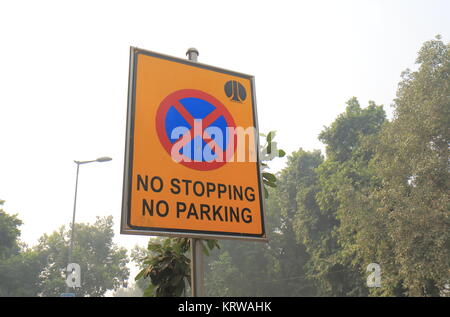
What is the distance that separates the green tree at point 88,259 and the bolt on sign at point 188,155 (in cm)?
4734

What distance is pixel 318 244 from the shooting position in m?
34.4

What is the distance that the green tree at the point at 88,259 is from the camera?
5000 cm

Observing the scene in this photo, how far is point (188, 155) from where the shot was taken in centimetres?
365

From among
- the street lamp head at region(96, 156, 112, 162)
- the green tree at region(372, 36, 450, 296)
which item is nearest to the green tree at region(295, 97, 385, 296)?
the green tree at region(372, 36, 450, 296)

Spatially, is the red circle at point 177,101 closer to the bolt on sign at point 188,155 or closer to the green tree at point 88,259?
the bolt on sign at point 188,155

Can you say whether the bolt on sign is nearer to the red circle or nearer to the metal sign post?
the red circle

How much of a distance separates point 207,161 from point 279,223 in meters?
43.0

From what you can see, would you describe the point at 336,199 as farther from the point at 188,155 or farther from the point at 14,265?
the point at 14,265

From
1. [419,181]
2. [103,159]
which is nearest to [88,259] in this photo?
[103,159]

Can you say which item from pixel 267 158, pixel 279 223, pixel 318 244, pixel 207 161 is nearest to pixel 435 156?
pixel 318 244

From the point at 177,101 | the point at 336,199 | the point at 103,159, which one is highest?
the point at 103,159

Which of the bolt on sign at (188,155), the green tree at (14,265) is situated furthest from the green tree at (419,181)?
the green tree at (14,265)

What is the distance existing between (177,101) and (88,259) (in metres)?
55.1

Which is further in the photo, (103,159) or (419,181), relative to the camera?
(103,159)
